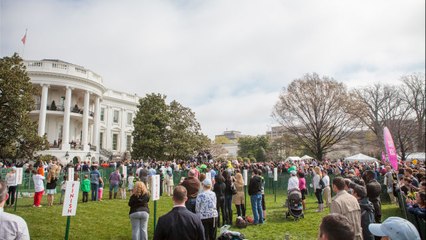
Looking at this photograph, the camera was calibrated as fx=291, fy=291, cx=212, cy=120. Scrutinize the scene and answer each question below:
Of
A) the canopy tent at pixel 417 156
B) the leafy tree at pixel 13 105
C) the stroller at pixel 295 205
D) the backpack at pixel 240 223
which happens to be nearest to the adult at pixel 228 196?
the backpack at pixel 240 223

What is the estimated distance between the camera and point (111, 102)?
50875 millimetres

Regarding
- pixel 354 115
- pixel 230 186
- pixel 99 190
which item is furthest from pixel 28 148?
pixel 354 115

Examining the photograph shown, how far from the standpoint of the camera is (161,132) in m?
35.1

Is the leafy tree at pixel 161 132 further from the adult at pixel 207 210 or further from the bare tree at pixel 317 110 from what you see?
the adult at pixel 207 210

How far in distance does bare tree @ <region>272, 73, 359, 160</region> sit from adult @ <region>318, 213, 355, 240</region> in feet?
114

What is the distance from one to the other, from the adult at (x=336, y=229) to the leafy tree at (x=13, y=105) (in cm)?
1989

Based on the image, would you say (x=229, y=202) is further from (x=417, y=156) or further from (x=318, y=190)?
(x=417, y=156)

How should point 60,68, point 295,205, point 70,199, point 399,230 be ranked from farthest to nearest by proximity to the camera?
point 60,68, point 295,205, point 70,199, point 399,230

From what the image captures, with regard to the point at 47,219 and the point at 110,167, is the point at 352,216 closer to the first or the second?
the point at 47,219

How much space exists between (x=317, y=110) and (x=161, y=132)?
19309 mm

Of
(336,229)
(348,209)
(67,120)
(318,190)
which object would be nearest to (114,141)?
(67,120)

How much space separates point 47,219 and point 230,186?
6.40m

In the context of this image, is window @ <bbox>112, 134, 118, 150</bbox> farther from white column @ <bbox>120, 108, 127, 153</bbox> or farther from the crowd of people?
the crowd of people

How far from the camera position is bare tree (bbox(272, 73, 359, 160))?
35.1 meters
